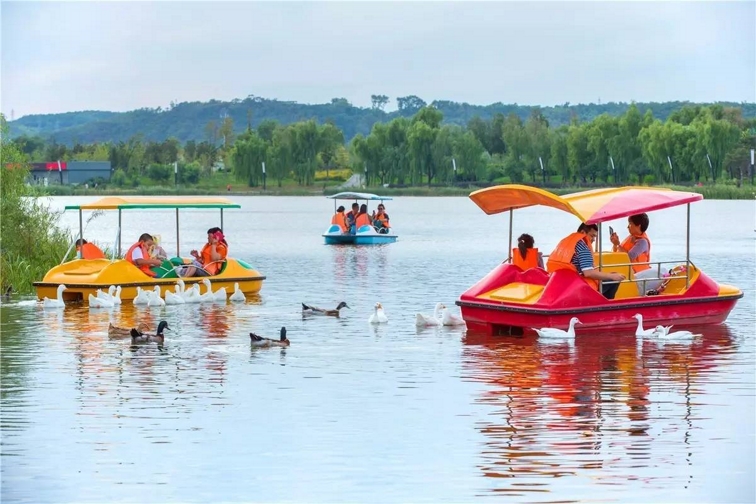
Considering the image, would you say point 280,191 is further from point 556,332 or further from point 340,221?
point 556,332

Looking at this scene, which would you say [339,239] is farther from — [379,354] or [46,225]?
[379,354]

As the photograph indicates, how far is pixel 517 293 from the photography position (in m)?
20.5

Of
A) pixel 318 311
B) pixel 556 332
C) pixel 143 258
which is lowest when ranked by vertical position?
pixel 318 311

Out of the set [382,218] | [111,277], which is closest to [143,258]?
[111,277]

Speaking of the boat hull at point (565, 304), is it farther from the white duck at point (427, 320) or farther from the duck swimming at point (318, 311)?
the duck swimming at point (318, 311)

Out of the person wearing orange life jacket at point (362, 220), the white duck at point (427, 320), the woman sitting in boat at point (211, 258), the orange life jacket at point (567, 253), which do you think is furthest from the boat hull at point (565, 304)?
the person wearing orange life jacket at point (362, 220)

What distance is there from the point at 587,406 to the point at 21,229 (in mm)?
17734

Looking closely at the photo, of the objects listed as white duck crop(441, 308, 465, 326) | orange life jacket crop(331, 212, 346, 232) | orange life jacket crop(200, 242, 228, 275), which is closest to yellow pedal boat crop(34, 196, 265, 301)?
orange life jacket crop(200, 242, 228, 275)

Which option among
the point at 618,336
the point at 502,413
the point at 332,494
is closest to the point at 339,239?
the point at 618,336

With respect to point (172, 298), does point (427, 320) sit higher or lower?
lower

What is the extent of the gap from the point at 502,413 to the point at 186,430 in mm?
3259

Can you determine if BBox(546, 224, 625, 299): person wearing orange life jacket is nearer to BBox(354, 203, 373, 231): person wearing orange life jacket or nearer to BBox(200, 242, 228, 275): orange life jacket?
BBox(200, 242, 228, 275): orange life jacket

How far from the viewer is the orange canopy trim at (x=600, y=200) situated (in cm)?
2039

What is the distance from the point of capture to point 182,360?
18.7 meters
